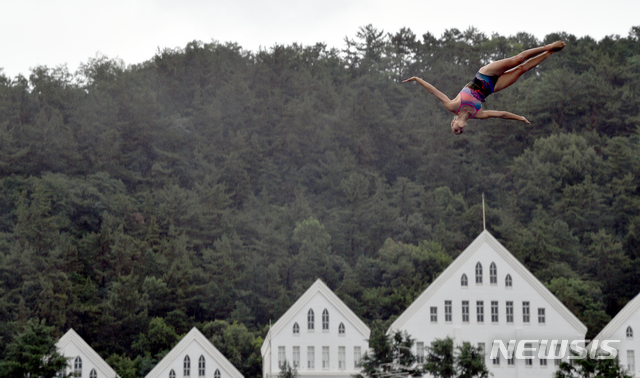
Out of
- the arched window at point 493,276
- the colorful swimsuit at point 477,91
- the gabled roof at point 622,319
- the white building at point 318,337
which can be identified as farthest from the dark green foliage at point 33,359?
the colorful swimsuit at point 477,91

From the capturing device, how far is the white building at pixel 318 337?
68.4 metres

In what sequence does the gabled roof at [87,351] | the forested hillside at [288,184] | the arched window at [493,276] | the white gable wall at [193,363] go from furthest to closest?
the forested hillside at [288,184] < the gabled roof at [87,351] < the arched window at [493,276] < the white gable wall at [193,363]

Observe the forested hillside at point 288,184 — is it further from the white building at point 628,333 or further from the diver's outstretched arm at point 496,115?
the diver's outstretched arm at point 496,115

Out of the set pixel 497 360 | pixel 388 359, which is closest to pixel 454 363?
pixel 388 359

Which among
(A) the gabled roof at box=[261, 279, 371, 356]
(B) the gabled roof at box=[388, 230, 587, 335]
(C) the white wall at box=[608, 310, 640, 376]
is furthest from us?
(B) the gabled roof at box=[388, 230, 587, 335]

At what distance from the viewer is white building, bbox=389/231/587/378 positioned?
225 feet

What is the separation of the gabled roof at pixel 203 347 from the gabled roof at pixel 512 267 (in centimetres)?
1100

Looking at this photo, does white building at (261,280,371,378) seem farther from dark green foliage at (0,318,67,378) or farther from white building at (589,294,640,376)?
dark green foliage at (0,318,67,378)

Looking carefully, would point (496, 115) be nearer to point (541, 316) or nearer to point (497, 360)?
point (497, 360)

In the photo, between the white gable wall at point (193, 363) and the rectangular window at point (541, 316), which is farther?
the rectangular window at point (541, 316)

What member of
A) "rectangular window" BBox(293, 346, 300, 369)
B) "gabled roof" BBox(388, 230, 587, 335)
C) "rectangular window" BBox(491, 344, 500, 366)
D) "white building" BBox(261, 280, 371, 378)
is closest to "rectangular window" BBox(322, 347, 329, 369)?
"white building" BBox(261, 280, 371, 378)

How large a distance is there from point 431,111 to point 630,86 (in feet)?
78.7

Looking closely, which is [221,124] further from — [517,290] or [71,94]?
[517,290]

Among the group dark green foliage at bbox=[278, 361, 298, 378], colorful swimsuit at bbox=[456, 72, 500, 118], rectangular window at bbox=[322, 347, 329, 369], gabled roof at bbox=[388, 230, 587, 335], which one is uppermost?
colorful swimsuit at bbox=[456, 72, 500, 118]
